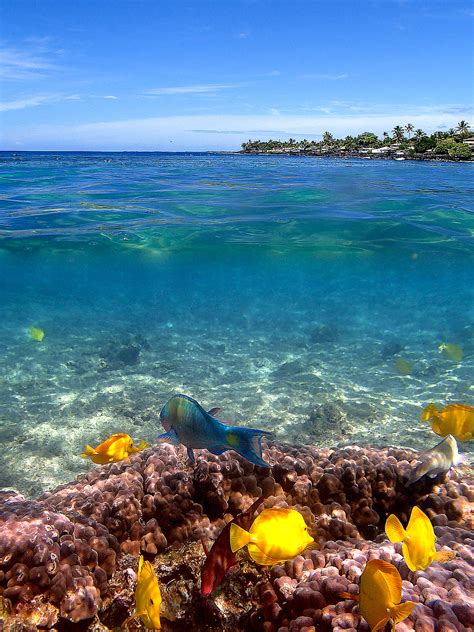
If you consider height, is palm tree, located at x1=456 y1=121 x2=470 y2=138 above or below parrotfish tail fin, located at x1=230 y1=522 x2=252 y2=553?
above

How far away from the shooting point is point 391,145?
9525 cm

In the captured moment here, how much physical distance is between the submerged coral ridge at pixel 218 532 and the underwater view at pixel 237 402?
0.01 meters

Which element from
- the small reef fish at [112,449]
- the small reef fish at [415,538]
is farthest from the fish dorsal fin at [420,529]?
the small reef fish at [112,449]

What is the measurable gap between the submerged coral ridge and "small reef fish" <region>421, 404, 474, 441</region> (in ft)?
1.75

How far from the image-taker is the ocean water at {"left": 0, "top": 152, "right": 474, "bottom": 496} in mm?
8695

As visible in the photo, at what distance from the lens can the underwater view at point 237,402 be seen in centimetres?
273

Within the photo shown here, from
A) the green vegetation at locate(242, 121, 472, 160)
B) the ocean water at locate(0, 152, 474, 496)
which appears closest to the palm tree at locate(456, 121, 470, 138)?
the green vegetation at locate(242, 121, 472, 160)

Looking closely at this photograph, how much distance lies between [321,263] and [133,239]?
14014 mm

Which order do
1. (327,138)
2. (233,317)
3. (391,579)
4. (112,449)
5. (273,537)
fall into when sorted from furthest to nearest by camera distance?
1. (327,138)
2. (233,317)
3. (112,449)
4. (273,537)
5. (391,579)

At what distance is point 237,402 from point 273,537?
7613mm

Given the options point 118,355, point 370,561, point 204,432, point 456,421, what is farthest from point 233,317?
point 370,561

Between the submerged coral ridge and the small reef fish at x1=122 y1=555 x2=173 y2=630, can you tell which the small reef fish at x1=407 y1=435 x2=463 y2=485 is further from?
the small reef fish at x1=122 y1=555 x2=173 y2=630

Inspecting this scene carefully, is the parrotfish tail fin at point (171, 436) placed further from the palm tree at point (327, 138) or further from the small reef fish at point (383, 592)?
the palm tree at point (327, 138)

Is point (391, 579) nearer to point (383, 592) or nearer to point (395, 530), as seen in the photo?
point (383, 592)
